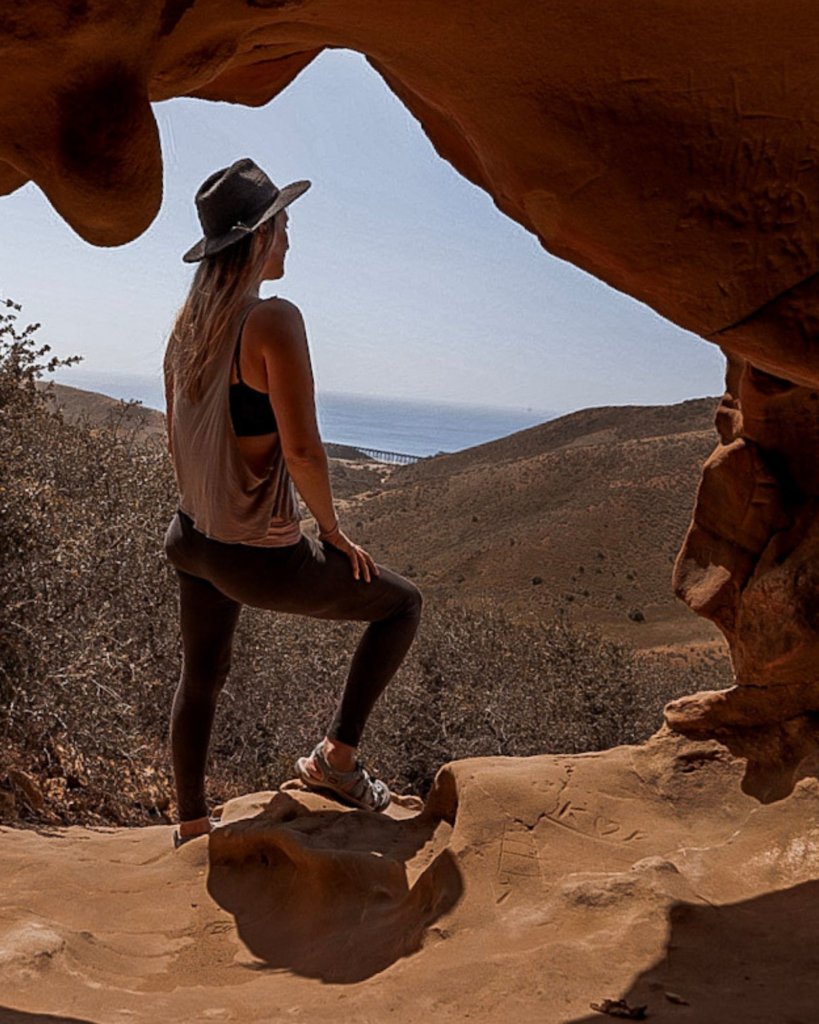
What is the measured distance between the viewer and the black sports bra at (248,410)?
2885 millimetres

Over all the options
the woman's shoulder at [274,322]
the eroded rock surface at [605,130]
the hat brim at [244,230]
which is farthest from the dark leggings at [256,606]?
the eroded rock surface at [605,130]

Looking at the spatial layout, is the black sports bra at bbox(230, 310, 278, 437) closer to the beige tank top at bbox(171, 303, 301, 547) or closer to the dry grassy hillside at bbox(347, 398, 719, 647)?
the beige tank top at bbox(171, 303, 301, 547)

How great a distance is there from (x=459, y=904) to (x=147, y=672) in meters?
5.24

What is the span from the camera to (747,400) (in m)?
3.74

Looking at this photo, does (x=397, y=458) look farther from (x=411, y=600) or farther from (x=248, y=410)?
(x=248, y=410)

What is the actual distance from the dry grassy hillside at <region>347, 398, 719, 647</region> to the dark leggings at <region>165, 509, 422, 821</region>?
15295 mm

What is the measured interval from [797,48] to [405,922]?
104 inches

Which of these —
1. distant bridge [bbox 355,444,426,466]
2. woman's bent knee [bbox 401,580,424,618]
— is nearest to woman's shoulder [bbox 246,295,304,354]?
woman's bent knee [bbox 401,580,424,618]

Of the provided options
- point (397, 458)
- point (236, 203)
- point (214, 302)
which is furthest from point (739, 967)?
point (397, 458)

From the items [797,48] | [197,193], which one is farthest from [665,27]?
[197,193]

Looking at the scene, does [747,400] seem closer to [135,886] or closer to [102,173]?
[102,173]

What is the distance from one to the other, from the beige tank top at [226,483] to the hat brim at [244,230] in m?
0.23

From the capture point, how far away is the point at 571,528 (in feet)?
90.3

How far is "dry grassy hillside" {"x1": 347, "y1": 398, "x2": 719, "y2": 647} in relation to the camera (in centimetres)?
2231
